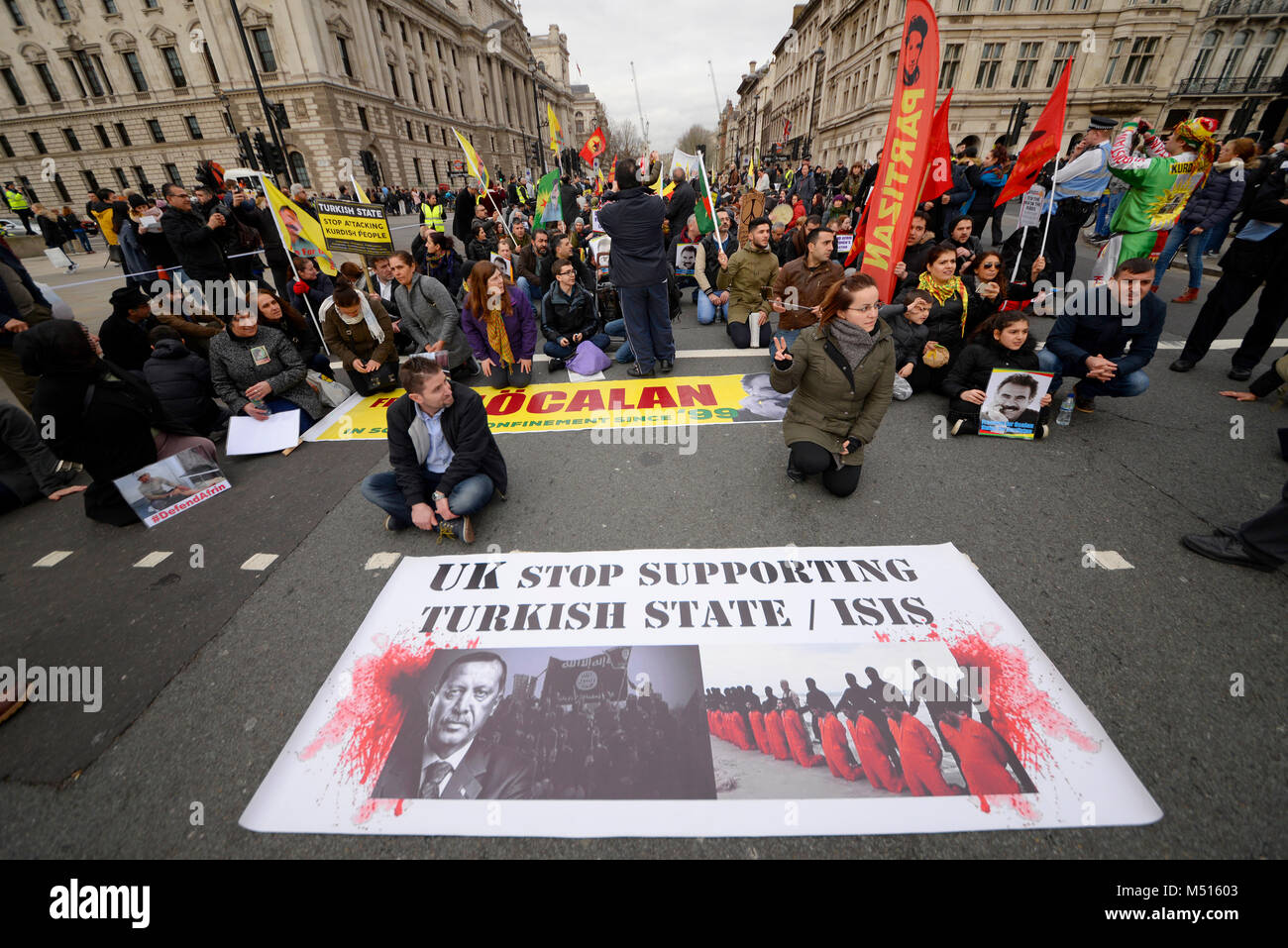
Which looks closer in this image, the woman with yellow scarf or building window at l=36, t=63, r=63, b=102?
the woman with yellow scarf

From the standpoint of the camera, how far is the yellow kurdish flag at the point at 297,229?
605cm

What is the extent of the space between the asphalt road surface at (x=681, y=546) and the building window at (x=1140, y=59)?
4782cm

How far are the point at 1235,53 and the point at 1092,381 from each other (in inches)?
2062

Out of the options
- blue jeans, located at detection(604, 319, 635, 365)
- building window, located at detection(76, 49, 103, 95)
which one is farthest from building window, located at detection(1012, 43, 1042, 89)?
building window, located at detection(76, 49, 103, 95)

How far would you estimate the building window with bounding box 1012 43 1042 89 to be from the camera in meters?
33.3

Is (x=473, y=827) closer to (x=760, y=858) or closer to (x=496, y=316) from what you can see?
(x=760, y=858)

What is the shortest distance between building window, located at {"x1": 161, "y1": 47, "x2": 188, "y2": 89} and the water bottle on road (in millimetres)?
61950

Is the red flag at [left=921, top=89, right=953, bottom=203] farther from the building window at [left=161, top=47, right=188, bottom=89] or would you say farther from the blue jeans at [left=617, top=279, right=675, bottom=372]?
the building window at [left=161, top=47, right=188, bottom=89]

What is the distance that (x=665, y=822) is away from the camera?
1842mm

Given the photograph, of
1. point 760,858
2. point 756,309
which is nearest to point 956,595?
point 760,858

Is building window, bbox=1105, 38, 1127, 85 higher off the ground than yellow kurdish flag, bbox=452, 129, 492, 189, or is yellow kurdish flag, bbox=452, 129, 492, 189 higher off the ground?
building window, bbox=1105, 38, 1127, 85

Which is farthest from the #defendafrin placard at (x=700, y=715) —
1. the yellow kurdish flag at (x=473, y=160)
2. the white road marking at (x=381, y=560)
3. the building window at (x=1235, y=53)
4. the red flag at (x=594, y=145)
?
the building window at (x=1235, y=53)

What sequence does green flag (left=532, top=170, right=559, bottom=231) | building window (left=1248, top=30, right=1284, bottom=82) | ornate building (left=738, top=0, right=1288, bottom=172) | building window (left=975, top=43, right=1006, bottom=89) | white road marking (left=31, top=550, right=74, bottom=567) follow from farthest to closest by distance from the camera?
building window (left=975, top=43, right=1006, bottom=89) < ornate building (left=738, top=0, right=1288, bottom=172) < building window (left=1248, top=30, right=1284, bottom=82) < green flag (left=532, top=170, right=559, bottom=231) < white road marking (left=31, top=550, right=74, bottom=567)

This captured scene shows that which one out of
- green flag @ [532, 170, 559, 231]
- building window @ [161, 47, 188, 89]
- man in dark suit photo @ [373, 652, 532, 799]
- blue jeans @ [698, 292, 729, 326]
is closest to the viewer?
man in dark suit photo @ [373, 652, 532, 799]
